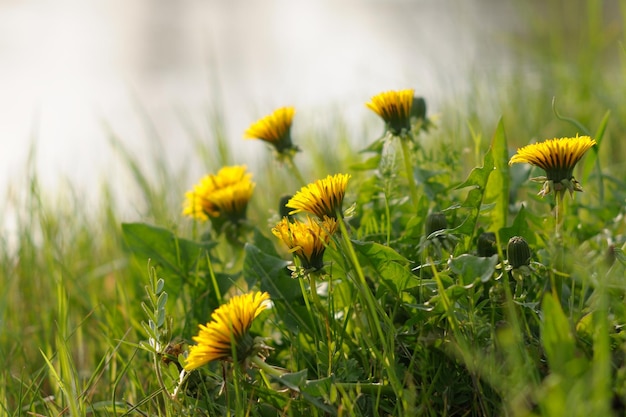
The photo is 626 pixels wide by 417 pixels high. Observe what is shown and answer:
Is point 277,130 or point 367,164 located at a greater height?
point 277,130

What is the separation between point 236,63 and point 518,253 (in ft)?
14.9

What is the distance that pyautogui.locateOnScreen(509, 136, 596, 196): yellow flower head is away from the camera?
1.30 meters

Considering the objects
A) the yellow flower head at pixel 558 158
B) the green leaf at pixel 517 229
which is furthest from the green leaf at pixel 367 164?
the yellow flower head at pixel 558 158

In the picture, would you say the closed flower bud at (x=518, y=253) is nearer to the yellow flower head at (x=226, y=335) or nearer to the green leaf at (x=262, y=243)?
the yellow flower head at (x=226, y=335)

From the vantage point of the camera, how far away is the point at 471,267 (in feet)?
4.28

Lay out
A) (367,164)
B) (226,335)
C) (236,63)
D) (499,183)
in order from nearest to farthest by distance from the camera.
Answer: (226,335)
(499,183)
(367,164)
(236,63)

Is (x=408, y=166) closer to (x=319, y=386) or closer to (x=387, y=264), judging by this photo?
(x=387, y=264)

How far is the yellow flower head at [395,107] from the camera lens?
158 centimetres

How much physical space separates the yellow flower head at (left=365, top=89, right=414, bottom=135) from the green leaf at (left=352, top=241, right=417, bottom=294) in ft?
1.06

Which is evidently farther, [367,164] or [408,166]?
[367,164]

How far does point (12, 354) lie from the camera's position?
6.02 ft

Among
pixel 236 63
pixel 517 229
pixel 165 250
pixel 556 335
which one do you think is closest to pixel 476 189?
pixel 517 229

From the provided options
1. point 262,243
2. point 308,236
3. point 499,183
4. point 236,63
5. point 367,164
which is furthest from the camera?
point 236,63

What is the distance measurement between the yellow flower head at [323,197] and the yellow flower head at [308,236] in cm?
2
